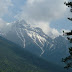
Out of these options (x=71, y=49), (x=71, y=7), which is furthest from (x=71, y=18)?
(x=71, y=49)

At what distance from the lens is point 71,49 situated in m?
35.2

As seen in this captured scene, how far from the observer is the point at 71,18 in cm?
3578

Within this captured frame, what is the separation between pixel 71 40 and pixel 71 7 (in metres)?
4.84

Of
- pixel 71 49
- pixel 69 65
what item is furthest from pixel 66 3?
pixel 69 65

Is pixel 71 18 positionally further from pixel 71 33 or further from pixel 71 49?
pixel 71 49

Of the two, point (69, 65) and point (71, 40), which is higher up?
point (71, 40)

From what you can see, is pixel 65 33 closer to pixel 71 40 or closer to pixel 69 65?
pixel 71 40

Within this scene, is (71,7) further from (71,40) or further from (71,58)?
(71,58)

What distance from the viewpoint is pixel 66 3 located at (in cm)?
3534

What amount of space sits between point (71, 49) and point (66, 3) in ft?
22.0

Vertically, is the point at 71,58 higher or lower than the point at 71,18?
lower

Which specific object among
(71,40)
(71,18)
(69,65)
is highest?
(71,18)

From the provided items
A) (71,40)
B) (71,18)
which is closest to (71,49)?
(71,40)

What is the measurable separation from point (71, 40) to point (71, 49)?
1.35 meters
